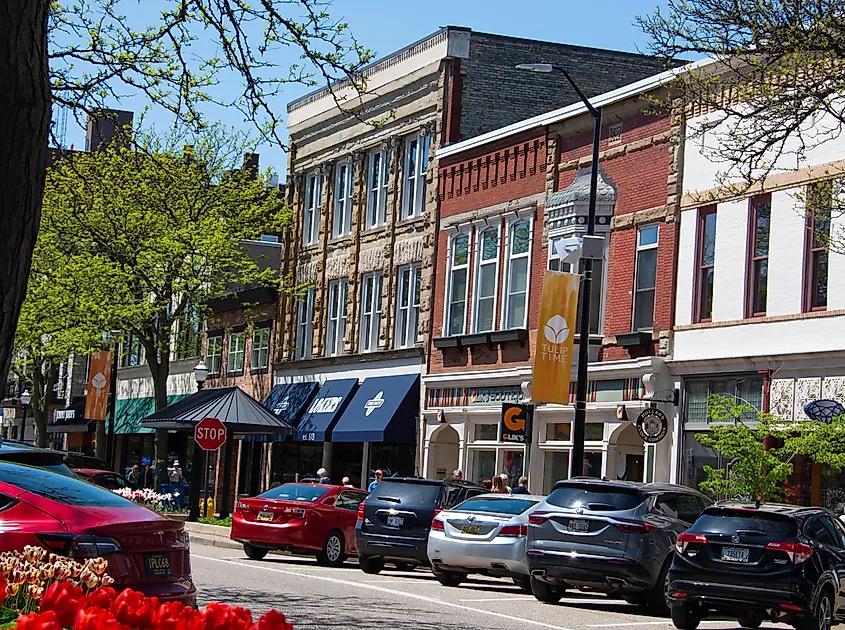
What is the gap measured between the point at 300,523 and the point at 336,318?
18.7m

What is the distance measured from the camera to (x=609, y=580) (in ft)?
59.8

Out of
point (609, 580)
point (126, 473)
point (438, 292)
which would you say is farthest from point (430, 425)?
point (126, 473)

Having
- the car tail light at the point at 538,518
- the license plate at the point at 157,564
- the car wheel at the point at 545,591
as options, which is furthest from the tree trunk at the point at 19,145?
the car wheel at the point at 545,591

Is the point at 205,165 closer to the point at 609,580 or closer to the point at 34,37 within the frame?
the point at 609,580

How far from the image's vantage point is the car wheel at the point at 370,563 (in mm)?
23406

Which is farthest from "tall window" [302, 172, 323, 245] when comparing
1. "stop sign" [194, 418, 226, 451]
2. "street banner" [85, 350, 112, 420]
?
"stop sign" [194, 418, 226, 451]

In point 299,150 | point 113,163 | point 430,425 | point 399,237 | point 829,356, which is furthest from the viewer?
point 299,150

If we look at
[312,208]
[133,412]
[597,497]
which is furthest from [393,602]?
[133,412]

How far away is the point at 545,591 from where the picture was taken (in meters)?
19.3

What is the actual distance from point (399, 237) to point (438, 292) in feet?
9.34

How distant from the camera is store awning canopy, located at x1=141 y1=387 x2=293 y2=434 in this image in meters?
33.6

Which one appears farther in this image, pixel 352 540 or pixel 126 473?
pixel 126 473

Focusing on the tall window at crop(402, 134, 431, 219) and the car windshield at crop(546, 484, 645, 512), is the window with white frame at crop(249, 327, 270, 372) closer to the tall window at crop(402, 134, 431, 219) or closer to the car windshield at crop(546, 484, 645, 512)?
the tall window at crop(402, 134, 431, 219)

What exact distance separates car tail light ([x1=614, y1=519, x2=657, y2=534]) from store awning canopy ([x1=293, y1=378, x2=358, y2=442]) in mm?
21434
